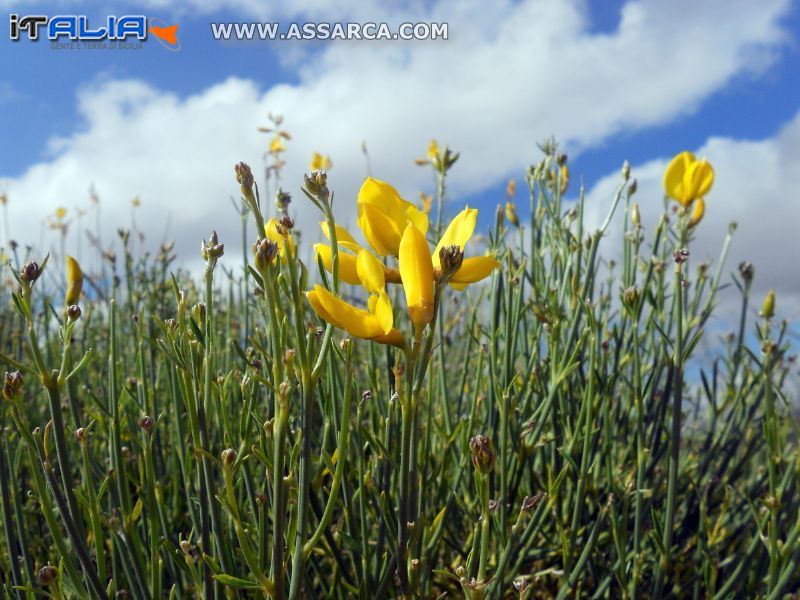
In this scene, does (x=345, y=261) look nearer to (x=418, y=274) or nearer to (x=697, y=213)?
(x=418, y=274)

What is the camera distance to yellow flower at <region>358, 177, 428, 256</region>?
2.48 ft

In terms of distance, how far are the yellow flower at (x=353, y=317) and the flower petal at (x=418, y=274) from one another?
0.03 metres

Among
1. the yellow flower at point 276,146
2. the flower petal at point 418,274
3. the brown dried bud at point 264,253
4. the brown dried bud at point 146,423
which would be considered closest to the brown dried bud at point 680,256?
the flower petal at point 418,274

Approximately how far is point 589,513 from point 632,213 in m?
0.70

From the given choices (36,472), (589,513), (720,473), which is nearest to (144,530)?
(36,472)

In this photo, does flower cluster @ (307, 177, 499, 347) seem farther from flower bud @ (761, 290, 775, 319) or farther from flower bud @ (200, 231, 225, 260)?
flower bud @ (761, 290, 775, 319)

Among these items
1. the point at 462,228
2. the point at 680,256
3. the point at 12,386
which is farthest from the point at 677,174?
the point at 12,386

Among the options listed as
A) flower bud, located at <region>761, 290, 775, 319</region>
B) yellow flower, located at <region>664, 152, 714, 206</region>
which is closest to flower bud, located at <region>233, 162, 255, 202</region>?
flower bud, located at <region>761, 290, 775, 319</region>

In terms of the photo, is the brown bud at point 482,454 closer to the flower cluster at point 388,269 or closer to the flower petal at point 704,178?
the flower cluster at point 388,269

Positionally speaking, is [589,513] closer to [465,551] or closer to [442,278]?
[465,551]

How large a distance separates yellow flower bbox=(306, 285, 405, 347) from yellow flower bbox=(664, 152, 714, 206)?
1.17m

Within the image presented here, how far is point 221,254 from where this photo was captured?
0.72 meters

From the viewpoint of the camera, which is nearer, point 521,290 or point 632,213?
point 521,290

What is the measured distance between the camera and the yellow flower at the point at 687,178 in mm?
1622
